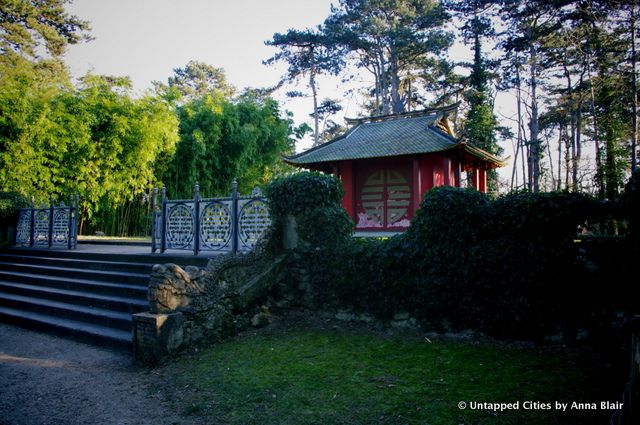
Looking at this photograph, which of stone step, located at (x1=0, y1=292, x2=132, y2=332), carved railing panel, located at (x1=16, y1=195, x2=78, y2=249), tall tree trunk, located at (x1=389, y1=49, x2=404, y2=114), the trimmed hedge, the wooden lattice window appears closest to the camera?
the trimmed hedge

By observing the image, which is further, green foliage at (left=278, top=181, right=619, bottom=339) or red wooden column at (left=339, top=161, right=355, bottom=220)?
red wooden column at (left=339, top=161, right=355, bottom=220)

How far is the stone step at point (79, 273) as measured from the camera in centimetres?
695

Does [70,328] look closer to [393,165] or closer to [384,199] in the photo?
[384,199]

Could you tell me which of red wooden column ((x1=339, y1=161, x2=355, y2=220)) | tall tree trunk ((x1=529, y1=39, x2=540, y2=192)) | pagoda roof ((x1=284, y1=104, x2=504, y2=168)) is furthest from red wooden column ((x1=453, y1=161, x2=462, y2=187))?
tall tree trunk ((x1=529, y1=39, x2=540, y2=192))

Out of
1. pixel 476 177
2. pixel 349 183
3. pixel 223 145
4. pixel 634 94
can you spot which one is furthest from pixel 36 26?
pixel 634 94

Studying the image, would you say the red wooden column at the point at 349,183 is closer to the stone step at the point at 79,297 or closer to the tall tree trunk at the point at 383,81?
the stone step at the point at 79,297

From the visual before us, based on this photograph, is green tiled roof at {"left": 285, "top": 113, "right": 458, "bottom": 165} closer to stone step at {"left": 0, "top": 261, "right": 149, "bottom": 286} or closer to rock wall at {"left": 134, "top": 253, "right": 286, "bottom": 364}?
rock wall at {"left": 134, "top": 253, "right": 286, "bottom": 364}

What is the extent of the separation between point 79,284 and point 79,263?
1309 millimetres

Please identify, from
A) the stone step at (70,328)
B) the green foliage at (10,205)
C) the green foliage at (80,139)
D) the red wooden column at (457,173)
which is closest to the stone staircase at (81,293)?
the stone step at (70,328)

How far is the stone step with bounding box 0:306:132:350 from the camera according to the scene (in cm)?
548

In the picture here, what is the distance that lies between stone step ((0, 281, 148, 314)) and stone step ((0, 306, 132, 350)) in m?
0.36

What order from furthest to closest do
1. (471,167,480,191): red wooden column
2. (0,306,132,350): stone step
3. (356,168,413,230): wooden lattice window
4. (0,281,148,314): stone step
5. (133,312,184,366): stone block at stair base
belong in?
(471,167,480,191): red wooden column → (356,168,413,230): wooden lattice window → (0,281,148,314): stone step → (0,306,132,350): stone step → (133,312,184,366): stone block at stair base

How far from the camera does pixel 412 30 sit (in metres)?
27.4

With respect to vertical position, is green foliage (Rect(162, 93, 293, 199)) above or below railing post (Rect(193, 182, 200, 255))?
above
